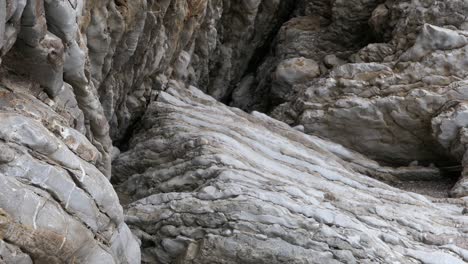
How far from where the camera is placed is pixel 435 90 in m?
21.0

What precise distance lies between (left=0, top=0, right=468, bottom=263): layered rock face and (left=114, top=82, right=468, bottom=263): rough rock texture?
0.06 m

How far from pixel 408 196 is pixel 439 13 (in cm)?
1114

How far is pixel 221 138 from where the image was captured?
1716 centimetres

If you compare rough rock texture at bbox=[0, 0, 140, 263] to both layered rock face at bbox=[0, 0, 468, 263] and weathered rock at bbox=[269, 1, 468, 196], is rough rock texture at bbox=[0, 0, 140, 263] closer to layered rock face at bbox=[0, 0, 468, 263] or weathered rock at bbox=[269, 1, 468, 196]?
layered rock face at bbox=[0, 0, 468, 263]

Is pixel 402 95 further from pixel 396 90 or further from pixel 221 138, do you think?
pixel 221 138

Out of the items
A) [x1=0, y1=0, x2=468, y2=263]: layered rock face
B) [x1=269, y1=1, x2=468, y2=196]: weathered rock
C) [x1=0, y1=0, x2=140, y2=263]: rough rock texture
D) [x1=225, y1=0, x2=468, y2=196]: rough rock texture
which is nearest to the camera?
[x1=0, y1=0, x2=140, y2=263]: rough rock texture

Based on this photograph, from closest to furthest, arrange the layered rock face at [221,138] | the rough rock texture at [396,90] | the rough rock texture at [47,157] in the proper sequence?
the rough rock texture at [47,157] < the layered rock face at [221,138] < the rough rock texture at [396,90]

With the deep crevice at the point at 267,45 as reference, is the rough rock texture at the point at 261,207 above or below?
below

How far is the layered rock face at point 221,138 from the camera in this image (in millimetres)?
9453

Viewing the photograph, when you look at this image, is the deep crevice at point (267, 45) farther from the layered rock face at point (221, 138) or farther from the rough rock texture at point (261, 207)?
the rough rock texture at point (261, 207)

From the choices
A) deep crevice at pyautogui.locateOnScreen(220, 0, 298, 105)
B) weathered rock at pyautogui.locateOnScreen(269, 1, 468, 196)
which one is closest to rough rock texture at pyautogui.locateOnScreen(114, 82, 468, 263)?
weathered rock at pyautogui.locateOnScreen(269, 1, 468, 196)

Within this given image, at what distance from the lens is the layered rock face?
9453mm

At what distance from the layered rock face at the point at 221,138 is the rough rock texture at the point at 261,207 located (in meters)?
0.06

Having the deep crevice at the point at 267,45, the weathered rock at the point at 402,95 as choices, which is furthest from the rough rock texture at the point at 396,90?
the deep crevice at the point at 267,45
